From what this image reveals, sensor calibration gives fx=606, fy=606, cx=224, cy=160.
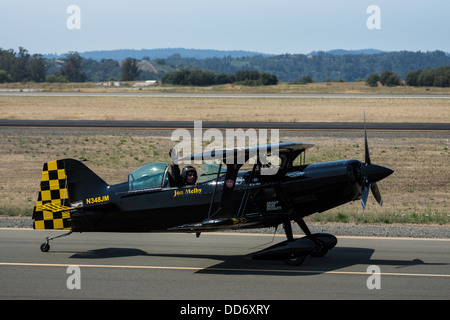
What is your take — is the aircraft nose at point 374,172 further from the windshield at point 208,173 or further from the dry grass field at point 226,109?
the dry grass field at point 226,109

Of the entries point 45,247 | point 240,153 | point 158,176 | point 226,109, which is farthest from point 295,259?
point 226,109

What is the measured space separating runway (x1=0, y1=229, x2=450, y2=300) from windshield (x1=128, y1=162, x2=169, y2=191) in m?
1.45

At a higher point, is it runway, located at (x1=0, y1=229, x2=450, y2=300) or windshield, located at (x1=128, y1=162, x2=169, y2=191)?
windshield, located at (x1=128, y1=162, x2=169, y2=191)

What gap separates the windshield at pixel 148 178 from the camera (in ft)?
39.4

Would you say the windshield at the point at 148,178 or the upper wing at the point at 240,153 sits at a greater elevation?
the upper wing at the point at 240,153

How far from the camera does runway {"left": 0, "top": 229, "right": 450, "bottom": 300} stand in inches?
384

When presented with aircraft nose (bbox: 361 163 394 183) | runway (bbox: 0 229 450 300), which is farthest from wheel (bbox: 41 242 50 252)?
aircraft nose (bbox: 361 163 394 183)

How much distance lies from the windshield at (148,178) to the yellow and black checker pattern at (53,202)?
4.79 ft

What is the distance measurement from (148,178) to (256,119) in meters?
33.5

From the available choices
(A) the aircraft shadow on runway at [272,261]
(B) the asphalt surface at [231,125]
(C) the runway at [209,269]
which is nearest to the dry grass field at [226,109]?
(B) the asphalt surface at [231,125]

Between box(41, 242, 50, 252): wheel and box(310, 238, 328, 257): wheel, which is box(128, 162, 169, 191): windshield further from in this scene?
box(310, 238, 328, 257): wheel

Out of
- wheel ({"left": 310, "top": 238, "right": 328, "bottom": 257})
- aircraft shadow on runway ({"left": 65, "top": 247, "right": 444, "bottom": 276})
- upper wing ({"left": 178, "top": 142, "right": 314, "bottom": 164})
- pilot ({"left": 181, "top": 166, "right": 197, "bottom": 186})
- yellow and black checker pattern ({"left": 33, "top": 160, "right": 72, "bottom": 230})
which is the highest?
upper wing ({"left": 178, "top": 142, "right": 314, "bottom": 164})

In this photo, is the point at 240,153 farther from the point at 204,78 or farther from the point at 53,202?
the point at 204,78
